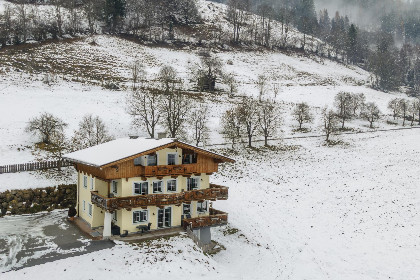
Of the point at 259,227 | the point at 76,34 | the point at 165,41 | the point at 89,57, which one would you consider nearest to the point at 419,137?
the point at 259,227

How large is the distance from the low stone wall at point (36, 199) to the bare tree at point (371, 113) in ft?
211

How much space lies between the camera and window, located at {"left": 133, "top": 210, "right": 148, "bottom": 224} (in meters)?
27.1

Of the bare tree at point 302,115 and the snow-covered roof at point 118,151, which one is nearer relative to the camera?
the snow-covered roof at point 118,151

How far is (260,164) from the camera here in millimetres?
50219

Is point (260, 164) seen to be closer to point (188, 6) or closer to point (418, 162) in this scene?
point (418, 162)

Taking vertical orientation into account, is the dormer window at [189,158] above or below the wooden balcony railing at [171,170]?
above

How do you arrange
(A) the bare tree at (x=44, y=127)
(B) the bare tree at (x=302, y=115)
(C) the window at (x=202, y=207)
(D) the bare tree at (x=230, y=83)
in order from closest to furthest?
1. (C) the window at (x=202, y=207)
2. (A) the bare tree at (x=44, y=127)
3. (B) the bare tree at (x=302, y=115)
4. (D) the bare tree at (x=230, y=83)

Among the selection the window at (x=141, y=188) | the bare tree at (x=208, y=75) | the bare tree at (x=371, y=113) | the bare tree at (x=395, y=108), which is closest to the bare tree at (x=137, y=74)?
the bare tree at (x=208, y=75)

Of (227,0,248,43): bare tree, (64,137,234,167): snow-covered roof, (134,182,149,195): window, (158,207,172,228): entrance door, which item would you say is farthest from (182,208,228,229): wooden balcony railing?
(227,0,248,43): bare tree

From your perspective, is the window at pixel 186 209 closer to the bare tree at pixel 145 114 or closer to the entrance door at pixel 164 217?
the entrance door at pixel 164 217

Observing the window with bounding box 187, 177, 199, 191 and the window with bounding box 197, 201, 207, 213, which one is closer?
the window with bounding box 187, 177, 199, 191

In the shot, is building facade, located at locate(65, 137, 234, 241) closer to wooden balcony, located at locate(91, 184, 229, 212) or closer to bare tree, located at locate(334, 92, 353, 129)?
wooden balcony, located at locate(91, 184, 229, 212)

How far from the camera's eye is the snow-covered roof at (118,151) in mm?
25697

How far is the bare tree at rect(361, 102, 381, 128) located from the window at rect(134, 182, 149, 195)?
6240 centimetres
